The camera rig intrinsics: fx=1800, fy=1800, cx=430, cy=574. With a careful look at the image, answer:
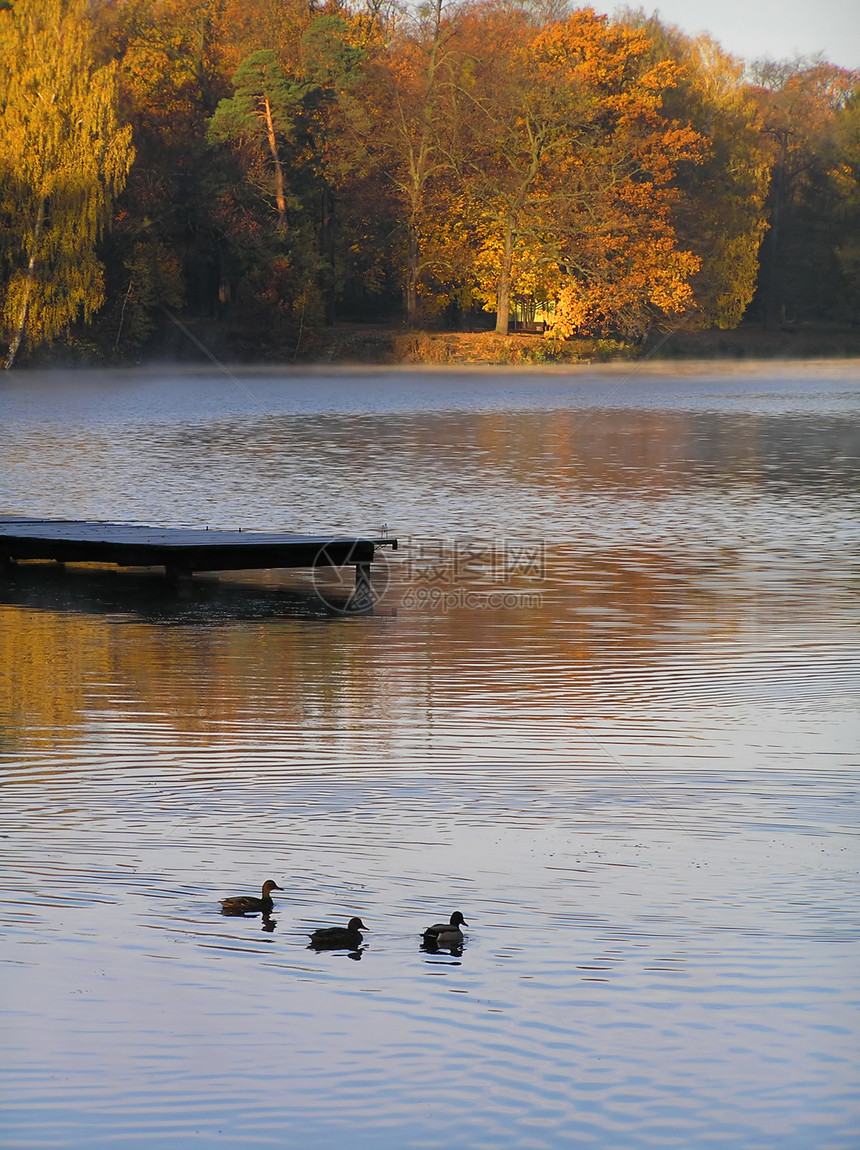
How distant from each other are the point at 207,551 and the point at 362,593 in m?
1.28

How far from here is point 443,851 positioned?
711 centimetres

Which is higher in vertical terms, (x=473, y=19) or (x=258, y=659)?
(x=473, y=19)

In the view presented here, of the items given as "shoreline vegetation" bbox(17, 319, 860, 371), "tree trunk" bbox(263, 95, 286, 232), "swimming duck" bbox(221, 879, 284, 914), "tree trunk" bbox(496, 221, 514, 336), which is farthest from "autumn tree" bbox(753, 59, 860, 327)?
"swimming duck" bbox(221, 879, 284, 914)

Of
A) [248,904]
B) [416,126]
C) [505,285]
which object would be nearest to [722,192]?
[505,285]

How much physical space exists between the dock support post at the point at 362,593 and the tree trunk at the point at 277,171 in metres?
46.4

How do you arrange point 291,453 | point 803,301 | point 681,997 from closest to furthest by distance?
point 681,997, point 291,453, point 803,301

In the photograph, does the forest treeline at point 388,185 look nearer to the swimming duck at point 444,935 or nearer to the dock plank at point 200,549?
the dock plank at point 200,549

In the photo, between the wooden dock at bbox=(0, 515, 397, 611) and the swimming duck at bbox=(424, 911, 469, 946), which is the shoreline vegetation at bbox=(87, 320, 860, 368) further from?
the swimming duck at bbox=(424, 911, 469, 946)

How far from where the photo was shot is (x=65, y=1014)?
5.60 meters

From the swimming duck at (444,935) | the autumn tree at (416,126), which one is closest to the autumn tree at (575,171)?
the autumn tree at (416,126)

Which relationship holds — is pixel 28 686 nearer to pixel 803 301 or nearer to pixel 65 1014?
pixel 65 1014

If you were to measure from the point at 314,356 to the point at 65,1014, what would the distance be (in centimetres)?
5679

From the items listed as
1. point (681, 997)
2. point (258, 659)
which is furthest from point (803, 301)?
point (681, 997)

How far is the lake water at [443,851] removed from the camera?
516 cm
